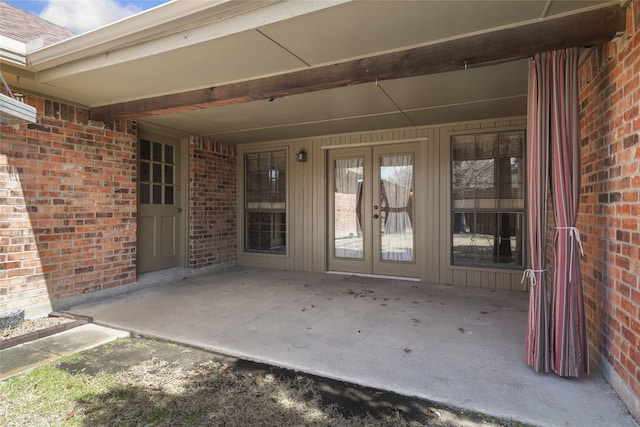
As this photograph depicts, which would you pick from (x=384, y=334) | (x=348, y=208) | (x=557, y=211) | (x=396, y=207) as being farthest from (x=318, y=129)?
(x=557, y=211)

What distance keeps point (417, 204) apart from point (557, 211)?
9.83 ft

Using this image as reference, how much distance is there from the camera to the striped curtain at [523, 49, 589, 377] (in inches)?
86.5

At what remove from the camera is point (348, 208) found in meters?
5.83

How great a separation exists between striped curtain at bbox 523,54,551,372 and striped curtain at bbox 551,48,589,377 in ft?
0.16

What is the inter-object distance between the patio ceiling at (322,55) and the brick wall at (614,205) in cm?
31

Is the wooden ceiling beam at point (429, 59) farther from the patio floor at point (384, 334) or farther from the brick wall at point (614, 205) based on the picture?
the patio floor at point (384, 334)

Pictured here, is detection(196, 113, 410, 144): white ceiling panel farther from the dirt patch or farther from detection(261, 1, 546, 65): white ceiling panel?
the dirt patch

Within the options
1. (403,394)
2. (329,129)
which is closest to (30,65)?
(329,129)

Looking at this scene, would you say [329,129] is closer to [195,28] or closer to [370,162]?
[370,162]

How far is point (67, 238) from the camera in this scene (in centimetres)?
393

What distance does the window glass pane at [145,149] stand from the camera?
16.9 ft

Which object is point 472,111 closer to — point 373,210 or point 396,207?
point 396,207

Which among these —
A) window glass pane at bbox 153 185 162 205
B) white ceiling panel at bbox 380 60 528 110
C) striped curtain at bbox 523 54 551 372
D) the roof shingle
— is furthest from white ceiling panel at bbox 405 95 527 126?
the roof shingle

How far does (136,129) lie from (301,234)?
304cm
